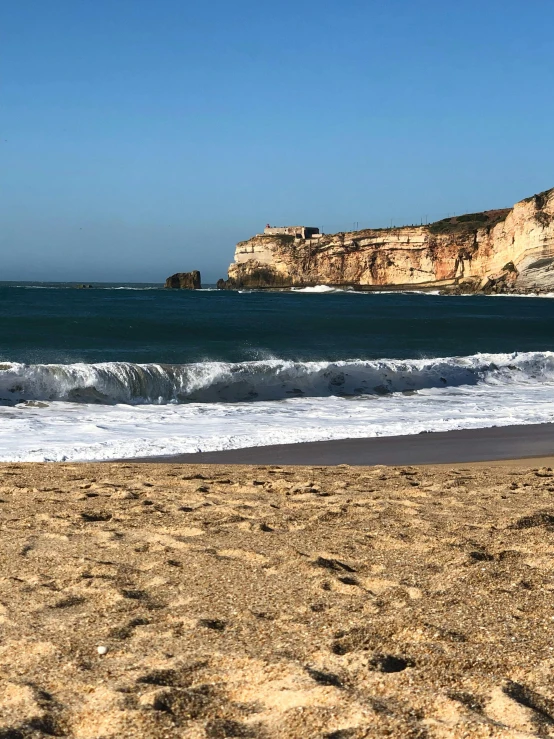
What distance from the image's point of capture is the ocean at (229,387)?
1064cm

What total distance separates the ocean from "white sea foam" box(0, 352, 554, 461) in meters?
0.03

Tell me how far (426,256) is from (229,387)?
240 feet

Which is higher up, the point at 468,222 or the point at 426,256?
the point at 468,222

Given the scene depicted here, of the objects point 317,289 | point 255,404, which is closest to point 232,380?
point 255,404

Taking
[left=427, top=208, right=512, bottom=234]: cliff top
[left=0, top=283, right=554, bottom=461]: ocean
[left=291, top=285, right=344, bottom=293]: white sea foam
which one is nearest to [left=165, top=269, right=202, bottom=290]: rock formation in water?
[left=291, top=285, right=344, bottom=293]: white sea foam

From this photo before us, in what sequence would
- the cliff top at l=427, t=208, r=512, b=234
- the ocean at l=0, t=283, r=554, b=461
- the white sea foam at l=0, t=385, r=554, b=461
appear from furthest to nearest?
the cliff top at l=427, t=208, r=512, b=234, the ocean at l=0, t=283, r=554, b=461, the white sea foam at l=0, t=385, r=554, b=461

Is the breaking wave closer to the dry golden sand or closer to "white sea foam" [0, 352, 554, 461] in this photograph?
"white sea foam" [0, 352, 554, 461]

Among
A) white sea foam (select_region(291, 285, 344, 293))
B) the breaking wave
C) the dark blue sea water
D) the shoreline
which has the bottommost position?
the shoreline

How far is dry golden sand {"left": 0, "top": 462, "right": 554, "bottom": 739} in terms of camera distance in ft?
8.66

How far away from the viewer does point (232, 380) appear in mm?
15867

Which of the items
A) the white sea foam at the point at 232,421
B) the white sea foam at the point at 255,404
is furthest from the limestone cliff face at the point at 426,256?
the white sea foam at the point at 232,421

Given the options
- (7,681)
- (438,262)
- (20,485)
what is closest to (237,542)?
(7,681)

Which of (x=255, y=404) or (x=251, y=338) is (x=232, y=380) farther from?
(x=251, y=338)

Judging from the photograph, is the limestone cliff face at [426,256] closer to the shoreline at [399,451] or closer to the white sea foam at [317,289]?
the white sea foam at [317,289]
